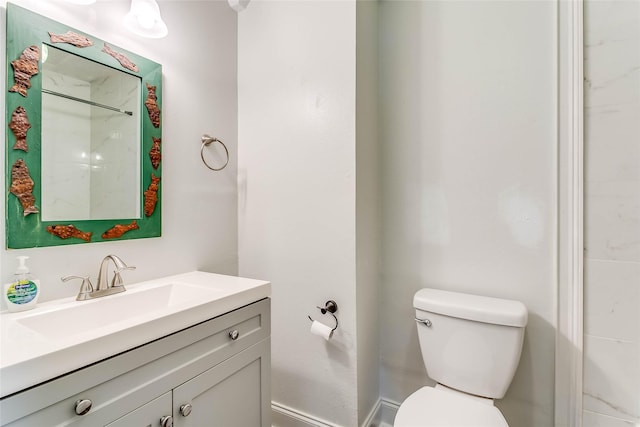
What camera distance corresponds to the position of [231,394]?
1.04 meters

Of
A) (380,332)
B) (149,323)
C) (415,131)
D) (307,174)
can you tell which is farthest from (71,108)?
(380,332)

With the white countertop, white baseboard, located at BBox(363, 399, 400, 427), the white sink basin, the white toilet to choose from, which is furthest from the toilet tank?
the white sink basin

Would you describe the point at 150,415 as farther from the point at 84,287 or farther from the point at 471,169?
the point at 471,169

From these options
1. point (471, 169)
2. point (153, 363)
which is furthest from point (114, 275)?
point (471, 169)

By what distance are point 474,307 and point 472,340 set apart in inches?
5.2

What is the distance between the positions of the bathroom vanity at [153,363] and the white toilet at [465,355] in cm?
60

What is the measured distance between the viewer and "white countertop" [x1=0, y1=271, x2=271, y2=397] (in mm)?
603

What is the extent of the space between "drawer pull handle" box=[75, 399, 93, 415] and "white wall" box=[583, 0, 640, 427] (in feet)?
5.52

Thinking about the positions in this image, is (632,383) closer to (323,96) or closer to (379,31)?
(323,96)

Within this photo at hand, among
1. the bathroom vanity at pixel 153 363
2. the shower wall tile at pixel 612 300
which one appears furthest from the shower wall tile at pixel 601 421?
the bathroom vanity at pixel 153 363

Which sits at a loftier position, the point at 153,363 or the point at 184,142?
the point at 184,142

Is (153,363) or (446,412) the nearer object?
(153,363)

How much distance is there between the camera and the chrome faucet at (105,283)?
103cm

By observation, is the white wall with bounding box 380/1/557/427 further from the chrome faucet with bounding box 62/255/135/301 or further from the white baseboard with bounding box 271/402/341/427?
→ the chrome faucet with bounding box 62/255/135/301
